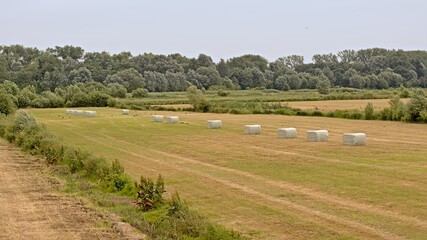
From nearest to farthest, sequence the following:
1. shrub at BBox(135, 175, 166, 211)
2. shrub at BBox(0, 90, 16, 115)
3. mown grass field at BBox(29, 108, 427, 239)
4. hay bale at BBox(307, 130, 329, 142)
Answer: mown grass field at BBox(29, 108, 427, 239) → shrub at BBox(135, 175, 166, 211) → hay bale at BBox(307, 130, 329, 142) → shrub at BBox(0, 90, 16, 115)

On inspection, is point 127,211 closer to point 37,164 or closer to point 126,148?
point 37,164

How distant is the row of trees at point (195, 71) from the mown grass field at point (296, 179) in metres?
111

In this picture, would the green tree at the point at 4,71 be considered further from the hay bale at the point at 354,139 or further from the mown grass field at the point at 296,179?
the hay bale at the point at 354,139

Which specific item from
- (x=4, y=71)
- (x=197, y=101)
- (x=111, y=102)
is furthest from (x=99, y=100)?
(x=4, y=71)

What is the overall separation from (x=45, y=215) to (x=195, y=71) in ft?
528

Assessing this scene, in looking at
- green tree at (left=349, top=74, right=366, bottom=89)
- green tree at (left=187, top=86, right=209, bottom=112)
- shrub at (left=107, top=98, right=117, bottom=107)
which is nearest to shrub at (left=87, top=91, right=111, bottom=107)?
shrub at (left=107, top=98, right=117, bottom=107)

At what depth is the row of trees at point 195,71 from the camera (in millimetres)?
150500

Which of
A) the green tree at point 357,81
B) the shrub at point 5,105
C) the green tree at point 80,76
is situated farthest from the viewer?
the green tree at point 357,81

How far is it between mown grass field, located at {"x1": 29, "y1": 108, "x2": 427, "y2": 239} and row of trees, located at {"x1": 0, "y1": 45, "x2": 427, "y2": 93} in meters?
111

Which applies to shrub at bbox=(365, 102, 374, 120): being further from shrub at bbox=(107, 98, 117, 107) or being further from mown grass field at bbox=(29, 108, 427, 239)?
shrub at bbox=(107, 98, 117, 107)

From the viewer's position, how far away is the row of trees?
150 meters

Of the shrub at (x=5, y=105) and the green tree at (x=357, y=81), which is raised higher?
the green tree at (x=357, y=81)

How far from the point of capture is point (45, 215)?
1398 centimetres

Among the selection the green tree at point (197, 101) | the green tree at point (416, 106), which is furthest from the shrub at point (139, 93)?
the green tree at point (416, 106)
